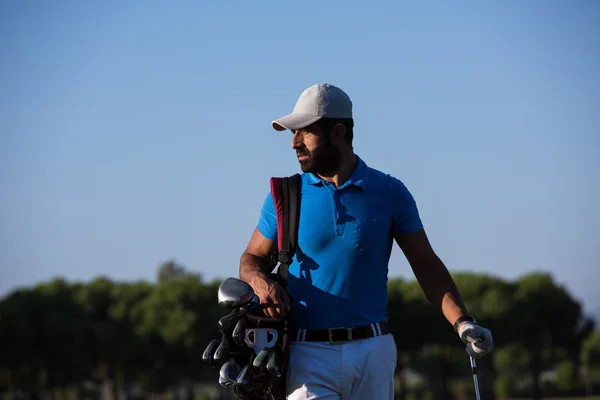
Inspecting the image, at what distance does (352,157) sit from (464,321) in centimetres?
123

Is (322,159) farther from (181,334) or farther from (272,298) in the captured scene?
(181,334)

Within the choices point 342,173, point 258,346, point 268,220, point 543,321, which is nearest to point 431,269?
point 342,173

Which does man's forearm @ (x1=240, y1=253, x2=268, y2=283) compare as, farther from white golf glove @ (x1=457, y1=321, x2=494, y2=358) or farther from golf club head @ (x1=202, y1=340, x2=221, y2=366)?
white golf glove @ (x1=457, y1=321, x2=494, y2=358)

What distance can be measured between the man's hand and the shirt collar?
729mm

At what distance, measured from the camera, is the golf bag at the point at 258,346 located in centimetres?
622

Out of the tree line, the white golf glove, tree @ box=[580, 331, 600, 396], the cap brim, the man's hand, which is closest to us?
the man's hand

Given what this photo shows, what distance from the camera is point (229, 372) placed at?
20.3 ft

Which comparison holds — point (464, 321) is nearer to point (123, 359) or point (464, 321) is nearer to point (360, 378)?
point (360, 378)

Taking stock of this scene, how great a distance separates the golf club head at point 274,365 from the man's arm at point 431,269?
1.17 m

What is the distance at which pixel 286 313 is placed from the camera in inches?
252

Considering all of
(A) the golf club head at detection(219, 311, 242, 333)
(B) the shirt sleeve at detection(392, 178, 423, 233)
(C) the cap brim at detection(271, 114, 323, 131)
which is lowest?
(A) the golf club head at detection(219, 311, 242, 333)

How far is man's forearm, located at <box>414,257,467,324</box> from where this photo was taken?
272 inches

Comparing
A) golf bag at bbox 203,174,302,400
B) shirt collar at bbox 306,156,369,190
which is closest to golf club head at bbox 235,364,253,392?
golf bag at bbox 203,174,302,400

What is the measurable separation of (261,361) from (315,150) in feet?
4.49
